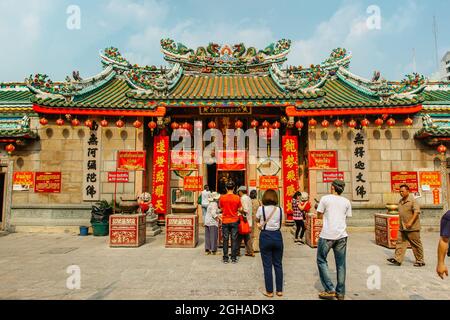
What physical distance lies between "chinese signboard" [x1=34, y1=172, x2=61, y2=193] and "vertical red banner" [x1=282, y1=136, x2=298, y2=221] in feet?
26.3

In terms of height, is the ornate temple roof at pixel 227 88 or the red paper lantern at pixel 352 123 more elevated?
the ornate temple roof at pixel 227 88

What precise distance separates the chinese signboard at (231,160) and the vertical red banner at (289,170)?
1.56 m

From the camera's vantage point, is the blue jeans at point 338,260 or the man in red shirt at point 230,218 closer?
the blue jeans at point 338,260

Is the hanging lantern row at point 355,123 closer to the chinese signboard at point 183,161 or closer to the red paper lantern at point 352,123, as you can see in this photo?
the red paper lantern at point 352,123

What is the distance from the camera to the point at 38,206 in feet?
32.5

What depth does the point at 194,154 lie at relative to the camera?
11.1 meters

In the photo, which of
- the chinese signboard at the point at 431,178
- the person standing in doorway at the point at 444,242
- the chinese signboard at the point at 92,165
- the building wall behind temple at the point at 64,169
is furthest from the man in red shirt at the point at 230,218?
the chinese signboard at the point at 431,178

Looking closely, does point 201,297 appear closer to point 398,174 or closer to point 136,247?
point 136,247

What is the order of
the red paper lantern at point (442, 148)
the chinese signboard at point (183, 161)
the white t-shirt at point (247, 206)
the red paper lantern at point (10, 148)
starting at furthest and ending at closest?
the chinese signboard at point (183, 161), the red paper lantern at point (10, 148), the red paper lantern at point (442, 148), the white t-shirt at point (247, 206)

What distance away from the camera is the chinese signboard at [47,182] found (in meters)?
9.97

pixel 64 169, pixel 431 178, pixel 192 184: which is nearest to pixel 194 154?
pixel 192 184

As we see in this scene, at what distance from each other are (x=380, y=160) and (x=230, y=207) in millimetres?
6887

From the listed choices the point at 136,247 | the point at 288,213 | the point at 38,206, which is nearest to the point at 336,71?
the point at 288,213
